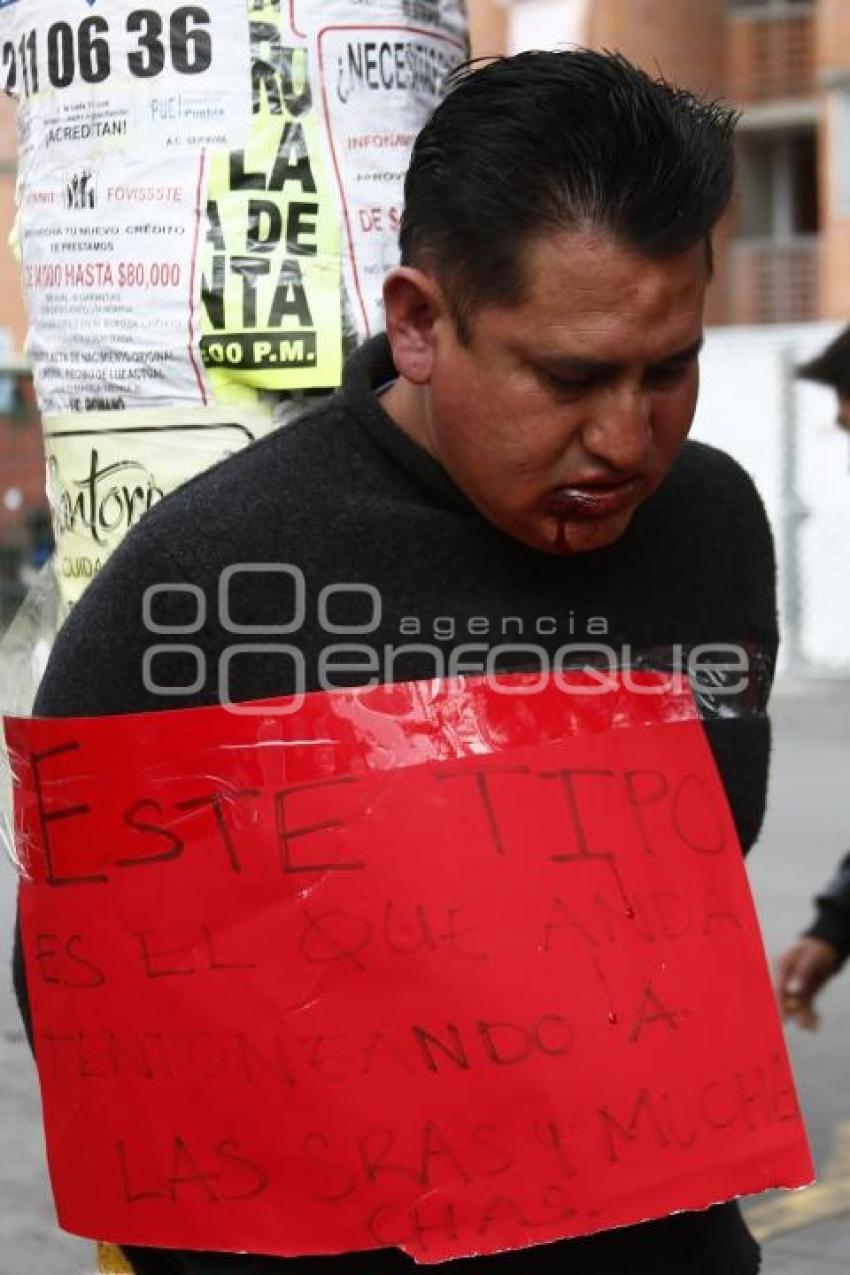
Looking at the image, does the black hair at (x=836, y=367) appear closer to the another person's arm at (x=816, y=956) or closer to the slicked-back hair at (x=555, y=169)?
the another person's arm at (x=816, y=956)

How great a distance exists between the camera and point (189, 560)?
1.88 metres

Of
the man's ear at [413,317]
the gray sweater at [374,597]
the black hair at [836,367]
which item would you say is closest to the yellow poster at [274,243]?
the gray sweater at [374,597]

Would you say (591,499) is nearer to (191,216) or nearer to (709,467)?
(709,467)

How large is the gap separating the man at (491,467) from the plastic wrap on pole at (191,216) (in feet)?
1.57

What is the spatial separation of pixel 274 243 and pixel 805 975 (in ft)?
6.36

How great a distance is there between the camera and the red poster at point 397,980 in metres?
1.81

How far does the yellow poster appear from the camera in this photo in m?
2.47

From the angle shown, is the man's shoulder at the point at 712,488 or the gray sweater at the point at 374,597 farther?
the man's shoulder at the point at 712,488

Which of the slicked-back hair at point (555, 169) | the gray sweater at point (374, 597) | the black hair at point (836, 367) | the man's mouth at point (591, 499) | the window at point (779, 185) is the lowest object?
the window at point (779, 185)

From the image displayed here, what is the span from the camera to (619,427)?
1.83 metres

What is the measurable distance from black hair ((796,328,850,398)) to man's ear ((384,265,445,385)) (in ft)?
8.45

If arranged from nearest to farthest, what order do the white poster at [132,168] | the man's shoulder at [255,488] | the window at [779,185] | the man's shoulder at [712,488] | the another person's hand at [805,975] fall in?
the man's shoulder at [255,488], the man's shoulder at [712,488], the white poster at [132,168], the another person's hand at [805,975], the window at [779,185]

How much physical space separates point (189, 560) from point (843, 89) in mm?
24597

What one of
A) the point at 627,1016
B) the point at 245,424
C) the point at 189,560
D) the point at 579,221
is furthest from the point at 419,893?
the point at 245,424
